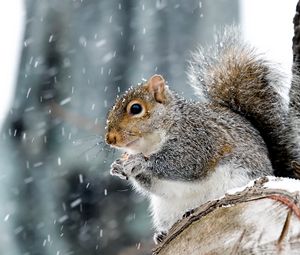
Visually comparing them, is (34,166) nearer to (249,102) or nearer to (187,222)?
(249,102)

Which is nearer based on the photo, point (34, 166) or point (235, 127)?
point (235, 127)

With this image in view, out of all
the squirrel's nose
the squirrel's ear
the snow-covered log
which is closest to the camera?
the snow-covered log

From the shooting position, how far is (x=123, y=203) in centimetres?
206

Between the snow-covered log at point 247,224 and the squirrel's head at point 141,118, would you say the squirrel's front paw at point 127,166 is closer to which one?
the squirrel's head at point 141,118

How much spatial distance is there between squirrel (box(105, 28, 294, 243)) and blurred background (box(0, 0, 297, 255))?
9cm

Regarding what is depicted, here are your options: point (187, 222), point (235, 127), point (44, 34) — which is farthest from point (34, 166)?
point (187, 222)

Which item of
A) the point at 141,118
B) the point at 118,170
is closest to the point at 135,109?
the point at 141,118

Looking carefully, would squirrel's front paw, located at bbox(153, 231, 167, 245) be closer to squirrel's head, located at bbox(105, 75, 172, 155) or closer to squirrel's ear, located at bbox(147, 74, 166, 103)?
squirrel's head, located at bbox(105, 75, 172, 155)

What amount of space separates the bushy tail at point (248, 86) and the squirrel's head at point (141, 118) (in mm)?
132

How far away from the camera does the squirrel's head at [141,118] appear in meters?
1.71

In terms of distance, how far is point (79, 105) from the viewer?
2.11m

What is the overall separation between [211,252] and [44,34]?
3.07 feet

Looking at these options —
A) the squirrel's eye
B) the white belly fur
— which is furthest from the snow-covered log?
the squirrel's eye

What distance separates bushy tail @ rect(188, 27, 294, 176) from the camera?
184 cm
